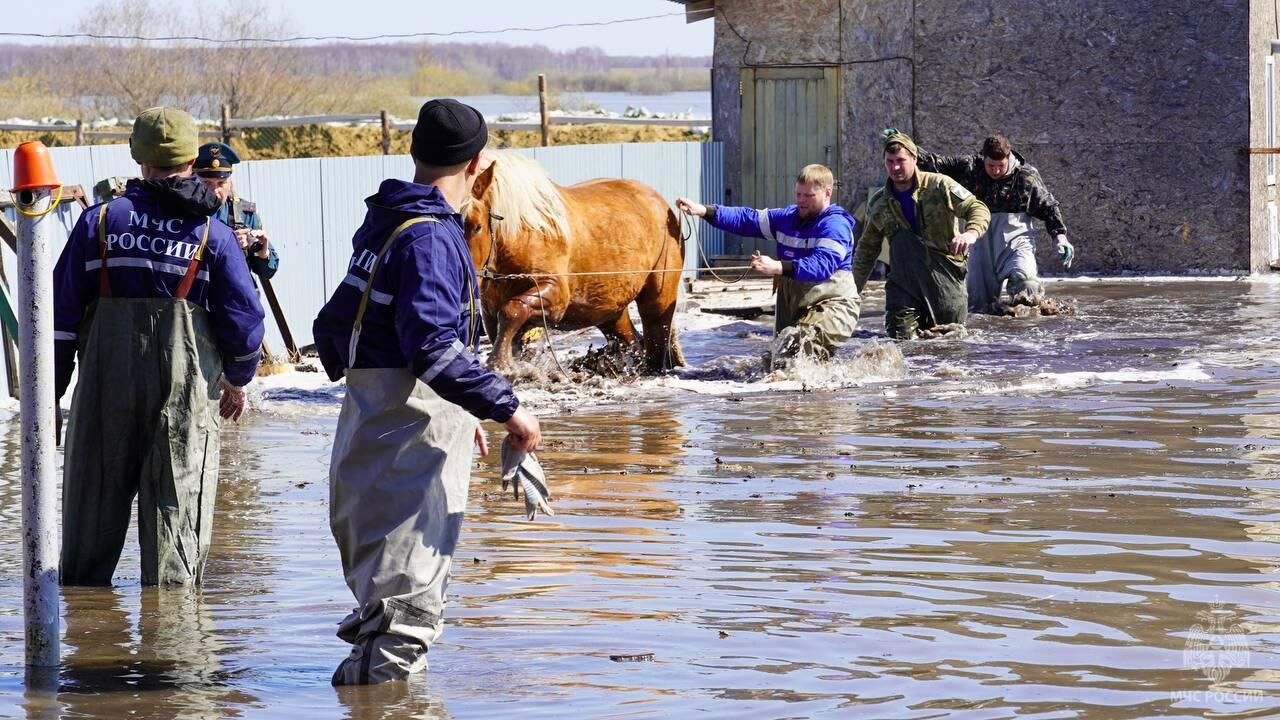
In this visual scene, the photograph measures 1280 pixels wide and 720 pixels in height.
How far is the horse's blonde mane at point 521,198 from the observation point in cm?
1038

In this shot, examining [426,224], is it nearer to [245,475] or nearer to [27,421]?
[27,421]

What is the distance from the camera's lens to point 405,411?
4.46 metres

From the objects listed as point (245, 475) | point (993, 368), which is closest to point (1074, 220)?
point (993, 368)

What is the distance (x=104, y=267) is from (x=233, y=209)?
445 cm

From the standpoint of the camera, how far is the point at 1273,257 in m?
18.5

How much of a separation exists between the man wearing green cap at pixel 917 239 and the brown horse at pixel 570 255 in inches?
60.3

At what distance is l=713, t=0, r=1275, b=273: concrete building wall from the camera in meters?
17.7

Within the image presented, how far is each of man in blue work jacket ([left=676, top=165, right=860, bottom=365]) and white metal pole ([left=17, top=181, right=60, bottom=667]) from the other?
20.8ft

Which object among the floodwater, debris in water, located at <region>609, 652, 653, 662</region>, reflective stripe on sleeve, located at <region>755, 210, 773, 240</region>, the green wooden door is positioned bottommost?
debris in water, located at <region>609, 652, 653, 662</region>

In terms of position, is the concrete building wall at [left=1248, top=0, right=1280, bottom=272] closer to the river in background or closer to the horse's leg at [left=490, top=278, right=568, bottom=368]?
the horse's leg at [left=490, top=278, right=568, bottom=368]

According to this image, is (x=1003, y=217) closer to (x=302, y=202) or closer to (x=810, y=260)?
(x=810, y=260)

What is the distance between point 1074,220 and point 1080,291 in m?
1.84

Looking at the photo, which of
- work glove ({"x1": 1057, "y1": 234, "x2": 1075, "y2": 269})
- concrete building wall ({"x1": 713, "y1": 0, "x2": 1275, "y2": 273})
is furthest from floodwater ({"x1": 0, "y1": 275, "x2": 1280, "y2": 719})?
concrete building wall ({"x1": 713, "y1": 0, "x2": 1275, "y2": 273})

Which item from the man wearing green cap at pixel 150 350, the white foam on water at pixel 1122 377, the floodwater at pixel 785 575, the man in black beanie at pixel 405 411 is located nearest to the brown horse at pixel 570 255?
the floodwater at pixel 785 575
